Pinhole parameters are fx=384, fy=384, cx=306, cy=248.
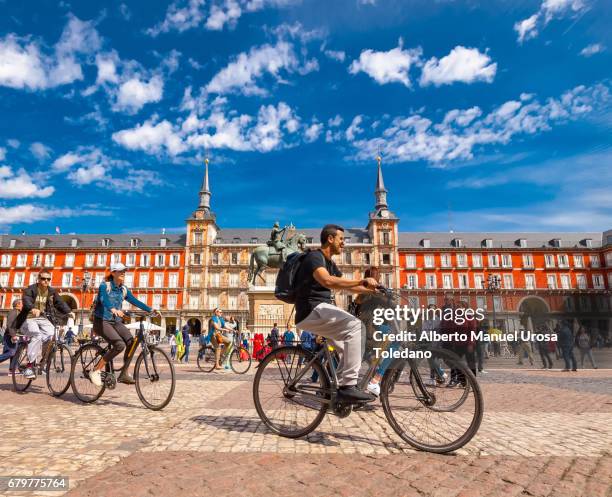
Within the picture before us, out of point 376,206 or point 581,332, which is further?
point 376,206

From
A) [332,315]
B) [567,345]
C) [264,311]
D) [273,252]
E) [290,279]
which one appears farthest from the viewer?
[264,311]

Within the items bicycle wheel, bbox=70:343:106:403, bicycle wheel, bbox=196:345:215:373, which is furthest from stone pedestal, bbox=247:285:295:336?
bicycle wheel, bbox=70:343:106:403

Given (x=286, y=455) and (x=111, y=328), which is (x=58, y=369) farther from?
(x=286, y=455)

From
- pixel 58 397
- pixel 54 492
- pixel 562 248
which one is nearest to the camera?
pixel 54 492

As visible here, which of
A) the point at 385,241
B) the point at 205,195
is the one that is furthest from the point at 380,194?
the point at 205,195

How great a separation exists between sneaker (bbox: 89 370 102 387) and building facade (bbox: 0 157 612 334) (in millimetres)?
51693

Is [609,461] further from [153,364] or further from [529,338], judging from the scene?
[153,364]

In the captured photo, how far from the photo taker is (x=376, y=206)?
64188 millimetres

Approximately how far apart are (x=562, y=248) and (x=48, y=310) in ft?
221

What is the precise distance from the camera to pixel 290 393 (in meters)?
3.62

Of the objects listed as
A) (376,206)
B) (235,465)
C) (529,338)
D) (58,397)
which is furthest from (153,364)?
(376,206)

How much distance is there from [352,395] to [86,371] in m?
4.06

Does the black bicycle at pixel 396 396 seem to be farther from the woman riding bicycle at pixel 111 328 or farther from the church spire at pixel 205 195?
the church spire at pixel 205 195

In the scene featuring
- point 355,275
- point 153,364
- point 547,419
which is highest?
point 355,275
